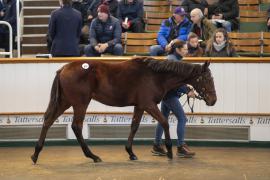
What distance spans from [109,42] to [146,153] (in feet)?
10.2

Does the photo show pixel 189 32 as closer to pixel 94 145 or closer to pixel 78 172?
pixel 94 145

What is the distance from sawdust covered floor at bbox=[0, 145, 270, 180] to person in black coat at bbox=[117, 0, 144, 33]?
3.95m

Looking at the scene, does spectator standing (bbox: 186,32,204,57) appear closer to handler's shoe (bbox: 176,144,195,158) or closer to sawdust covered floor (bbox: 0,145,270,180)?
sawdust covered floor (bbox: 0,145,270,180)

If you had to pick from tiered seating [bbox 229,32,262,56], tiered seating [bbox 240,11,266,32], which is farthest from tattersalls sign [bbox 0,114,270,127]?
tiered seating [bbox 240,11,266,32]

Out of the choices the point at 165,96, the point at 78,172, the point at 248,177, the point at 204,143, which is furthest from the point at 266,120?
the point at 78,172

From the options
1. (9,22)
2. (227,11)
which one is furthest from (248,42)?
(9,22)

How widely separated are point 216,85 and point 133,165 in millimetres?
2562

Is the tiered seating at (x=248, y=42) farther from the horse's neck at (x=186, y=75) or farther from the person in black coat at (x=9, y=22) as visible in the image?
the person in black coat at (x=9, y=22)

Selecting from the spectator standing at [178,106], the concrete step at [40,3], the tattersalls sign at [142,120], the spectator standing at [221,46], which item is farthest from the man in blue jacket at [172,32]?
the concrete step at [40,3]

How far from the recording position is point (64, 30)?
48.0 ft

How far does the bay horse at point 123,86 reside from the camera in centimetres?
1211

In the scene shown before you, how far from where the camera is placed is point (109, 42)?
609 inches

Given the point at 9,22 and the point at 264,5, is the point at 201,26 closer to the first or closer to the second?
the point at 264,5

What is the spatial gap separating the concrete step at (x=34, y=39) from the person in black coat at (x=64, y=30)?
3.60m
